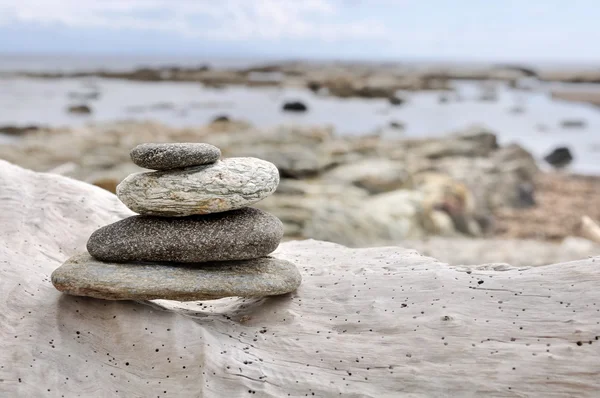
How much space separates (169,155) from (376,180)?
11310mm

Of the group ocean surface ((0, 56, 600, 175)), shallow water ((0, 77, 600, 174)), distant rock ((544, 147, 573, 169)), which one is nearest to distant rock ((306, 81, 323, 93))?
ocean surface ((0, 56, 600, 175))

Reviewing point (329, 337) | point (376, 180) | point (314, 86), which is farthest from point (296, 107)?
point (329, 337)

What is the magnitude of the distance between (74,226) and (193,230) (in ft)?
5.44

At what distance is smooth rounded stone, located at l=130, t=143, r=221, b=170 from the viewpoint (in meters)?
4.59

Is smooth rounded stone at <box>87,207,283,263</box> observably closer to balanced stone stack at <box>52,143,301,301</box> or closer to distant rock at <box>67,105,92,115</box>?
balanced stone stack at <box>52,143,301,301</box>

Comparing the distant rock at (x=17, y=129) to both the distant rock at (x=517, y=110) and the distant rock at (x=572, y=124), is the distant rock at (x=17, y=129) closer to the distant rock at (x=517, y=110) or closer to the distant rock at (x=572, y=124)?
the distant rock at (x=572, y=124)

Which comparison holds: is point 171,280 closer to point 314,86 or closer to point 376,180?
→ point 376,180

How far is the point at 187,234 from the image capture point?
15.3 ft

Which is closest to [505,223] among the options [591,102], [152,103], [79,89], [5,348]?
[5,348]

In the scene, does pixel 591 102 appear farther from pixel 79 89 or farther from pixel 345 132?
pixel 79 89

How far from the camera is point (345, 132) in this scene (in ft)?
101

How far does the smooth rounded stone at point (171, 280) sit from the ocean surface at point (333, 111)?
22.4 metres

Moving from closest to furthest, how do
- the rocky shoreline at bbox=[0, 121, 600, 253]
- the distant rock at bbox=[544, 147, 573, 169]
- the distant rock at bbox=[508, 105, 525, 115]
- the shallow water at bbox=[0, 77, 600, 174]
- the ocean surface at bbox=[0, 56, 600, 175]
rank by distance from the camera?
the rocky shoreline at bbox=[0, 121, 600, 253]
the distant rock at bbox=[544, 147, 573, 169]
the ocean surface at bbox=[0, 56, 600, 175]
the shallow water at bbox=[0, 77, 600, 174]
the distant rock at bbox=[508, 105, 525, 115]

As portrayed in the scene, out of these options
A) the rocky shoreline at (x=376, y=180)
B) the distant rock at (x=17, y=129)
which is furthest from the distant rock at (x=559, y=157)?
the distant rock at (x=17, y=129)
